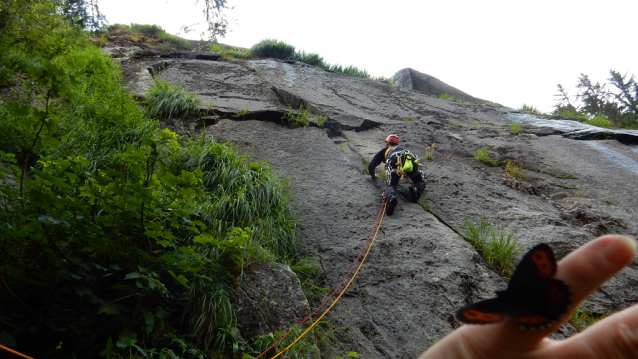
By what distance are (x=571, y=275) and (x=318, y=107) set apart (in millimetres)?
9102

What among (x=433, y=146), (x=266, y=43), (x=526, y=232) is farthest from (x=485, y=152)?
(x=266, y=43)

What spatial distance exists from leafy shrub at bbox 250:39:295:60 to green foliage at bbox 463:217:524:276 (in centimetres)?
1040

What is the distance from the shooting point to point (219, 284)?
3.52 m

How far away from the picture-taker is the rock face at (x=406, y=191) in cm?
411

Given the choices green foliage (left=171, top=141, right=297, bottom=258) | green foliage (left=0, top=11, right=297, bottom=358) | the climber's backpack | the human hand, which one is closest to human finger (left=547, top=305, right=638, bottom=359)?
the human hand

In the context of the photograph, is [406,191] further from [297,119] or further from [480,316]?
[480,316]

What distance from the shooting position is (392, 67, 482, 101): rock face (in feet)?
47.6

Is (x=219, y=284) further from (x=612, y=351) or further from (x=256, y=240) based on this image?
(x=612, y=351)

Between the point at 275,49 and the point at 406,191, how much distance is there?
30.9ft

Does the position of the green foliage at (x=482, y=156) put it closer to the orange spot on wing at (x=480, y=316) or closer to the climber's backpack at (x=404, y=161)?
the climber's backpack at (x=404, y=161)

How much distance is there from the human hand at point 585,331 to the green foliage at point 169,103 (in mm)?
7570

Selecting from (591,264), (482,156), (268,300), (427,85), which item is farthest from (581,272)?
(427,85)

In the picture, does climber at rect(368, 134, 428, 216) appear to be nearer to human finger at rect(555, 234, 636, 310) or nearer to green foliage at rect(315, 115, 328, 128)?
green foliage at rect(315, 115, 328, 128)

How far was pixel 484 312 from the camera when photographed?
582 millimetres
